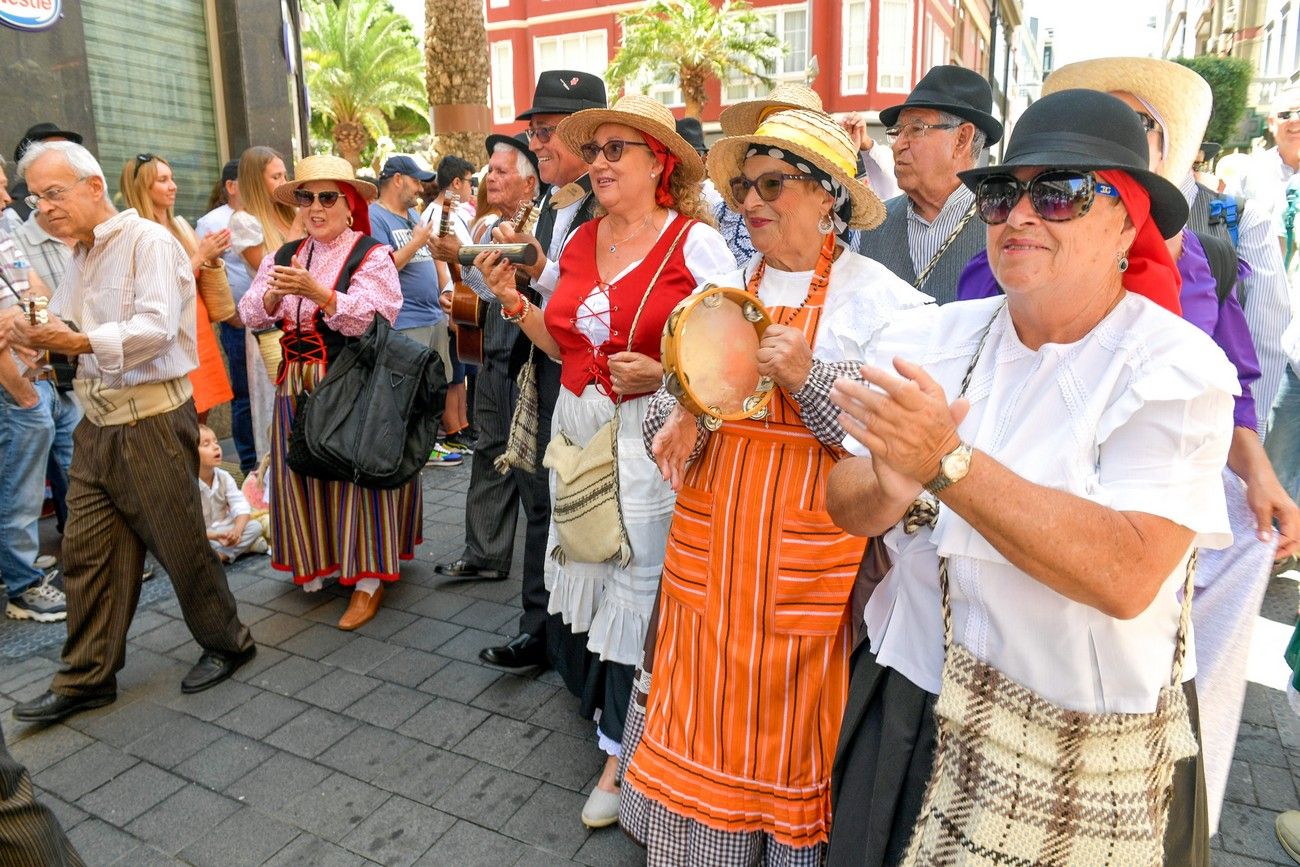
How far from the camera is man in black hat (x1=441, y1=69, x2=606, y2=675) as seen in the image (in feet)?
12.0

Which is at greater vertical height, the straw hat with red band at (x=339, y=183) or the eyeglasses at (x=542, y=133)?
the eyeglasses at (x=542, y=133)

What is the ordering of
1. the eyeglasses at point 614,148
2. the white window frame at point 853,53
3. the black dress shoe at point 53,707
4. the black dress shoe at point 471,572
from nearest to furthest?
the eyeglasses at point 614,148 → the black dress shoe at point 53,707 → the black dress shoe at point 471,572 → the white window frame at point 853,53

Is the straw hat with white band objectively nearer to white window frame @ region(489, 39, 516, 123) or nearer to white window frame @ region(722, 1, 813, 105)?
white window frame @ region(722, 1, 813, 105)

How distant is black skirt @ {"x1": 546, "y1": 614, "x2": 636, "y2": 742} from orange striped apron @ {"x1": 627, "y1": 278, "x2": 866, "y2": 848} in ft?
2.22

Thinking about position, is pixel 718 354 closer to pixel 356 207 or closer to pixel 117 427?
pixel 117 427

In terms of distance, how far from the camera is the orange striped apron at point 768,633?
2.37 meters

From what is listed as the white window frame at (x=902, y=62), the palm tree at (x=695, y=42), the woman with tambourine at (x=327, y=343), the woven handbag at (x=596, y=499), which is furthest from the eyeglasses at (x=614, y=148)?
the white window frame at (x=902, y=62)

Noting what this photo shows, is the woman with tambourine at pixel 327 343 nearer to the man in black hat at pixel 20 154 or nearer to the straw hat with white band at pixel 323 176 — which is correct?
the straw hat with white band at pixel 323 176

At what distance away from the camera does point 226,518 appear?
18.3 ft

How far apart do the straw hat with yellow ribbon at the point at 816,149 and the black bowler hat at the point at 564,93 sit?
1645 mm

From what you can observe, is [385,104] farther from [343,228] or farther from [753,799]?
[753,799]

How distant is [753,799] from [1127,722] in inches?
44.0

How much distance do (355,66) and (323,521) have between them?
31.6 m

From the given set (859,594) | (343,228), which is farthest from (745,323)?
(343,228)
